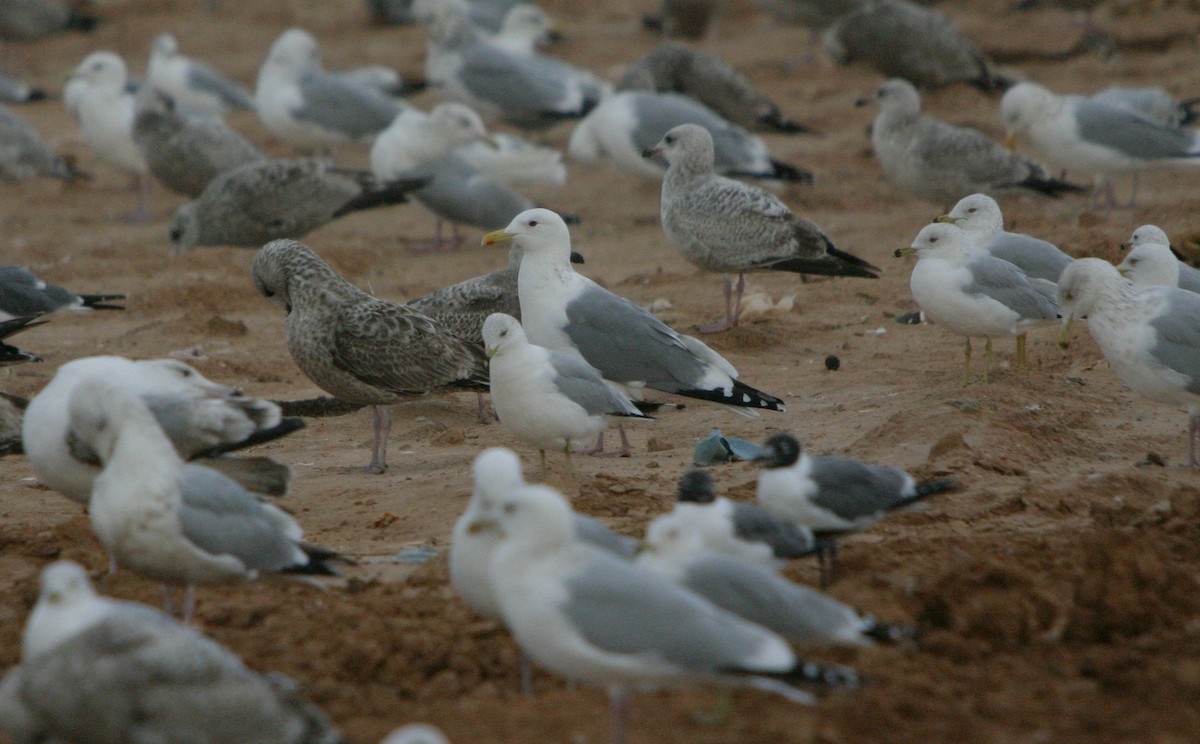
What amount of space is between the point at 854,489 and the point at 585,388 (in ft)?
5.24

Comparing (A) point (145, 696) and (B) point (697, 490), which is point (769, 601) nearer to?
(B) point (697, 490)

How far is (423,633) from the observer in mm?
4941

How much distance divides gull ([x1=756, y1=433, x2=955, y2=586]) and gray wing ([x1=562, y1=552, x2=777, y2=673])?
1.23 m

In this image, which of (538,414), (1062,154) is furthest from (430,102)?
(538,414)

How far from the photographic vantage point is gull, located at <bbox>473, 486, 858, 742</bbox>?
380 centimetres

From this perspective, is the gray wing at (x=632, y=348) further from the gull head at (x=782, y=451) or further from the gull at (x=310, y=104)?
the gull at (x=310, y=104)

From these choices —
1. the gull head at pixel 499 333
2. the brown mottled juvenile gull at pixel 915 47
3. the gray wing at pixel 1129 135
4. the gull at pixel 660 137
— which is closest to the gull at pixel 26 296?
the gull head at pixel 499 333

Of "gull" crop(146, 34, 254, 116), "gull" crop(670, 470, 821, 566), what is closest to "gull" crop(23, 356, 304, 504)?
"gull" crop(670, 470, 821, 566)

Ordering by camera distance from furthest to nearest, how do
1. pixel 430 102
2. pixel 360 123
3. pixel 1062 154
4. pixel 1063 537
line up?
pixel 430 102, pixel 360 123, pixel 1062 154, pixel 1063 537

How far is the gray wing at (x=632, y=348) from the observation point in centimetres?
733

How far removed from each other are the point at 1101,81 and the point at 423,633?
12.6 meters

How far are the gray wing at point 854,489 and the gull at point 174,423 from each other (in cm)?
205

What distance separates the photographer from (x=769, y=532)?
4.87 metres

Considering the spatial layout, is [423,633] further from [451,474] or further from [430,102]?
[430,102]
